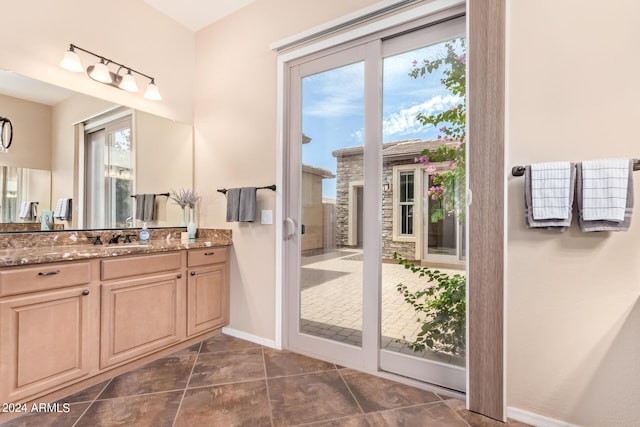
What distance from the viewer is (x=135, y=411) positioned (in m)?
1.73

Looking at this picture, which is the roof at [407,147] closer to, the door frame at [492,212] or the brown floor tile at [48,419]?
the door frame at [492,212]

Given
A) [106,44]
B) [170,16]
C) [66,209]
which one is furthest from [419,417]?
[170,16]

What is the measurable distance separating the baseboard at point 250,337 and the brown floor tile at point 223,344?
0.03m

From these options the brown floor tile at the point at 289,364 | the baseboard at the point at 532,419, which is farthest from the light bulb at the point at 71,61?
the baseboard at the point at 532,419

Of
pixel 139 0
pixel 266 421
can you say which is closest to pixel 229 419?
pixel 266 421

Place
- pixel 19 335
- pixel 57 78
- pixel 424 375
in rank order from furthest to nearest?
pixel 57 78 < pixel 424 375 < pixel 19 335

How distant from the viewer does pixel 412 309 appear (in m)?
2.12

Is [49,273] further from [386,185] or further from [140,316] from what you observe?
[386,185]

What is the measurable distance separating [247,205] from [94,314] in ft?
4.29

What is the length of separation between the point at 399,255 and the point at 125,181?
8.20ft

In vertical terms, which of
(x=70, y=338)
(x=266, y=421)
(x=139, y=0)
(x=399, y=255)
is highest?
(x=139, y=0)

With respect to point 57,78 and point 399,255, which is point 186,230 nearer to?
point 57,78

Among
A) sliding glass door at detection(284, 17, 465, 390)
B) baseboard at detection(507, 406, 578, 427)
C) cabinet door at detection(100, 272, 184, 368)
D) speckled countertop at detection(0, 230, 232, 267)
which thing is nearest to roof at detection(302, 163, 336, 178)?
sliding glass door at detection(284, 17, 465, 390)

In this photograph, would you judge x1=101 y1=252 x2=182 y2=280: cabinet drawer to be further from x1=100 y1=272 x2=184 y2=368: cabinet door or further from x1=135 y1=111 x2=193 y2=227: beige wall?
x1=135 y1=111 x2=193 y2=227: beige wall
